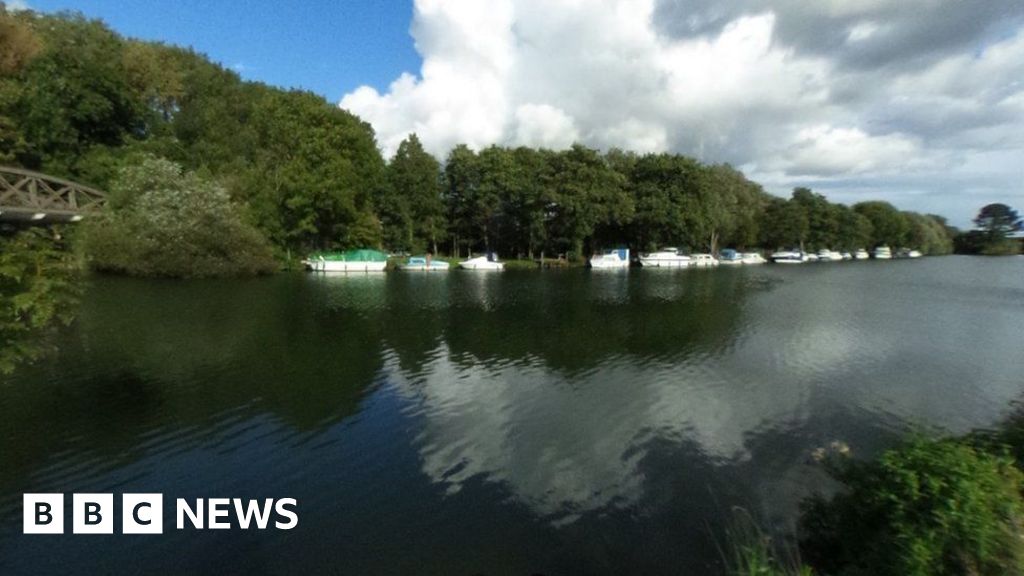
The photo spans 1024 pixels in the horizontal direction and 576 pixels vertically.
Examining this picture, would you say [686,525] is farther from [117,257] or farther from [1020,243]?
[1020,243]

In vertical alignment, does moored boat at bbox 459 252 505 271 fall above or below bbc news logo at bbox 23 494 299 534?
above

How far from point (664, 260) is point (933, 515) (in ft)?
298

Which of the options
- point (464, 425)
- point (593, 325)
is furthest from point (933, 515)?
point (593, 325)

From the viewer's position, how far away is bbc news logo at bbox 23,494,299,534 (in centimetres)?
1002

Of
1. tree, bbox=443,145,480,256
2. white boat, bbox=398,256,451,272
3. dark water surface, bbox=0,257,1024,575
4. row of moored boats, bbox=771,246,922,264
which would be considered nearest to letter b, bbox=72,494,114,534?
dark water surface, bbox=0,257,1024,575

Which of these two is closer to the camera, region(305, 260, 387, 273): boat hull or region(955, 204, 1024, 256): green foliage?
region(305, 260, 387, 273): boat hull

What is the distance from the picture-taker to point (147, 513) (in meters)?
10.5

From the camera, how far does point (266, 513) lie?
35.1 ft

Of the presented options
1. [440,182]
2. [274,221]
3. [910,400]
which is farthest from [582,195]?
[910,400]

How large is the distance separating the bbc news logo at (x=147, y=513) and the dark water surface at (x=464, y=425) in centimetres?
28

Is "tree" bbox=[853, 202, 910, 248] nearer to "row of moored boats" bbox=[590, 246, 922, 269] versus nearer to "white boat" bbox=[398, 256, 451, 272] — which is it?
"row of moored boats" bbox=[590, 246, 922, 269]

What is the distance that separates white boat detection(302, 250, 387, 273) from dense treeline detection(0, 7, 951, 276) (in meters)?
3.72

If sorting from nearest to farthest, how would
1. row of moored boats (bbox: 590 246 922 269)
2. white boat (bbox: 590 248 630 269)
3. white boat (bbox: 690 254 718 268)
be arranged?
white boat (bbox: 590 248 630 269) < row of moored boats (bbox: 590 246 922 269) < white boat (bbox: 690 254 718 268)

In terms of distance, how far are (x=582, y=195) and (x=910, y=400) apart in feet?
227
